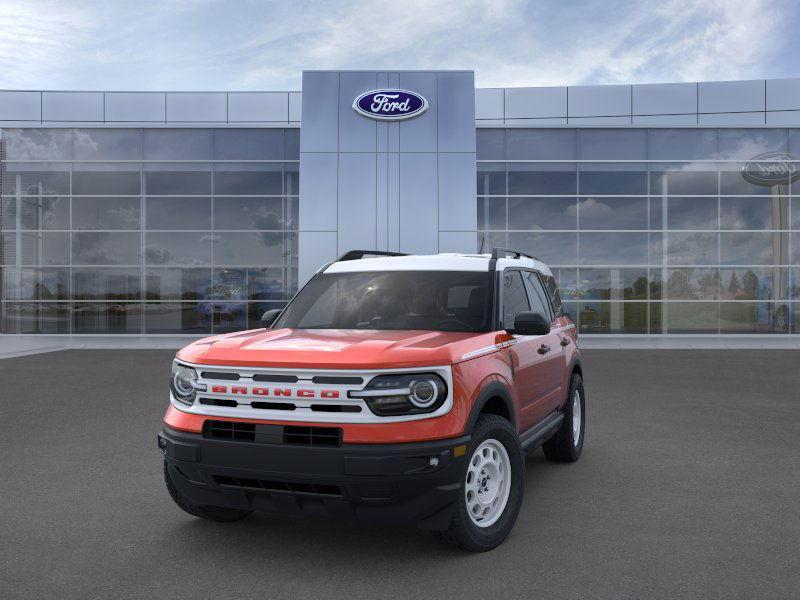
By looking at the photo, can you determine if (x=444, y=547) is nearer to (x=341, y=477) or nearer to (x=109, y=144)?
(x=341, y=477)

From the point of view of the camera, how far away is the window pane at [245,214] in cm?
2764

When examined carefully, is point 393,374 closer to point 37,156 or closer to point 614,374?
point 614,374

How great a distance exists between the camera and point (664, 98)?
95.6 feet

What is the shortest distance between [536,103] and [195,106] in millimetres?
13698

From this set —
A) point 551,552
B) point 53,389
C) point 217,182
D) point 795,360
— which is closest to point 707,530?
point 551,552

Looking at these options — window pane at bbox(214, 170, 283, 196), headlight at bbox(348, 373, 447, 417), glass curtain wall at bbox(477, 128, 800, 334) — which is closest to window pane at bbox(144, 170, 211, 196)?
window pane at bbox(214, 170, 283, 196)

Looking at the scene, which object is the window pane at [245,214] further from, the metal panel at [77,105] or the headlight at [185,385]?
the headlight at [185,385]

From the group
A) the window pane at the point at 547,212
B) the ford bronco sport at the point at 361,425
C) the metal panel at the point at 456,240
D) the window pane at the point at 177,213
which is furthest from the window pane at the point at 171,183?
the ford bronco sport at the point at 361,425

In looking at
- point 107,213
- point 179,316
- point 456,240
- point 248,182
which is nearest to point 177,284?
point 179,316

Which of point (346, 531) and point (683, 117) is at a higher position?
point (683, 117)

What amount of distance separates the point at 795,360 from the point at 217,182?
20321mm

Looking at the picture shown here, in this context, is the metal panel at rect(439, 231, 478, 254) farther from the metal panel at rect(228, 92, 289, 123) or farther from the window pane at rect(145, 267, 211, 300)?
the metal panel at rect(228, 92, 289, 123)

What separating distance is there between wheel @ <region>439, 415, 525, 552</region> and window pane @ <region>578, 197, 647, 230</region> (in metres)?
24.1

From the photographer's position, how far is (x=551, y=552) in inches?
174
